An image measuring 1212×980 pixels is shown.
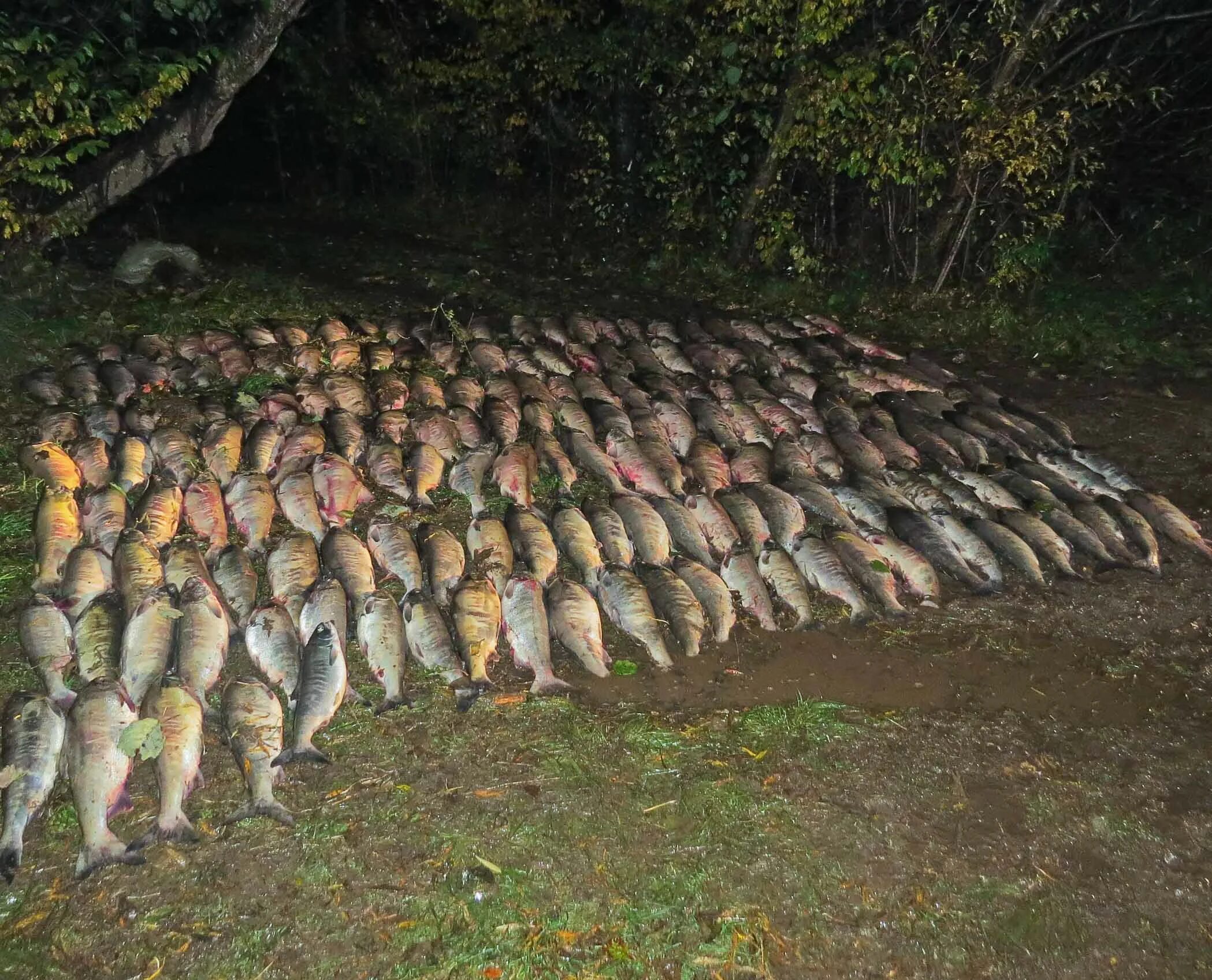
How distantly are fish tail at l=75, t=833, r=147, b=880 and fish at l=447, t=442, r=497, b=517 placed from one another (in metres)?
2.45

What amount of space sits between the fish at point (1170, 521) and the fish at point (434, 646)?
417cm

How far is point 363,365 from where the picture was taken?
6.79 metres

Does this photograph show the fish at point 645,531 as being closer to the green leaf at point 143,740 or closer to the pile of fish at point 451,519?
the pile of fish at point 451,519

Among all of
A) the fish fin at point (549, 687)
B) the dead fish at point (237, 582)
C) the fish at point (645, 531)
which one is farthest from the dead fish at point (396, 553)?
the fish at point (645, 531)

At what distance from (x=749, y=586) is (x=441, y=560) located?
1635 mm

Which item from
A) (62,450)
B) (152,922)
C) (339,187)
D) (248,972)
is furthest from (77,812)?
(339,187)

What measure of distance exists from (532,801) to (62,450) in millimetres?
3816

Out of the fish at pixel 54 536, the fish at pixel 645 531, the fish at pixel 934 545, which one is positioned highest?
the fish at pixel 934 545

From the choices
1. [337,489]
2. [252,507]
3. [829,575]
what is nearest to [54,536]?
[252,507]

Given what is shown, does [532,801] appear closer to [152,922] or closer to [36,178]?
[152,922]

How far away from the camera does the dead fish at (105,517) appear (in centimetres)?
444

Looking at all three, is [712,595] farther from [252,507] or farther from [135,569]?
[135,569]

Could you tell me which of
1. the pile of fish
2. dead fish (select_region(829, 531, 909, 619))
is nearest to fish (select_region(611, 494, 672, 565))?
the pile of fish

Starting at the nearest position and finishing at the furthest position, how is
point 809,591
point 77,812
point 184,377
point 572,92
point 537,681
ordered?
point 77,812, point 537,681, point 809,591, point 184,377, point 572,92
